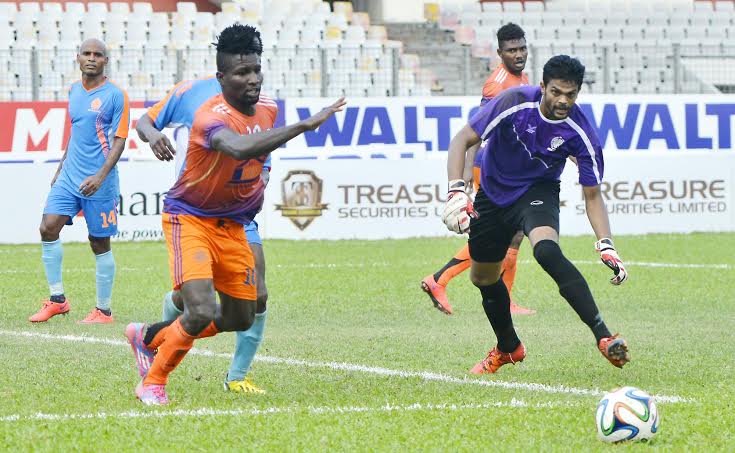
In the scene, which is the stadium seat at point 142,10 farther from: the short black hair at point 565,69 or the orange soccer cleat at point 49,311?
the short black hair at point 565,69

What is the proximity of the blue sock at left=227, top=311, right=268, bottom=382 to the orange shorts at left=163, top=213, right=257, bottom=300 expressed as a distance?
486 mm

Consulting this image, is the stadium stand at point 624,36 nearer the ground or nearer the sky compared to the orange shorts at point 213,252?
nearer the sky

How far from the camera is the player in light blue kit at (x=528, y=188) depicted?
7.34 metres

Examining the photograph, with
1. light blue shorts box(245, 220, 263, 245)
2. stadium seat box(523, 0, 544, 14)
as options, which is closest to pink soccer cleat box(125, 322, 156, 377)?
light blue shorts box(245, 220, 263, 245)

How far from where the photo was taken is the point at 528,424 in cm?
604

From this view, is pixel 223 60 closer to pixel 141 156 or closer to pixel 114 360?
pixel 114 360

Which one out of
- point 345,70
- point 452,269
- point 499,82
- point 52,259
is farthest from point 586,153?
point 345,70

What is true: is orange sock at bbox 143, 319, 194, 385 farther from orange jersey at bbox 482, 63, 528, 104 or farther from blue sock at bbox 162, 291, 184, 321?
orange jersey at bbox 482, 63, 528, 104

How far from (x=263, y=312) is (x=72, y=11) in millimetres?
20061

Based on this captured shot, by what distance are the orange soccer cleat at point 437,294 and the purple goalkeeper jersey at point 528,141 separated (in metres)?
3.44

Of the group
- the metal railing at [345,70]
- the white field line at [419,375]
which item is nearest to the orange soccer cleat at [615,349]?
the white field line at [419,375]

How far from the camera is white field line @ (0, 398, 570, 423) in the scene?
20.6ft

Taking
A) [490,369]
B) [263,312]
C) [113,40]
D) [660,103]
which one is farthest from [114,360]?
[113,40]

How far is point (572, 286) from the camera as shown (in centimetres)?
727
